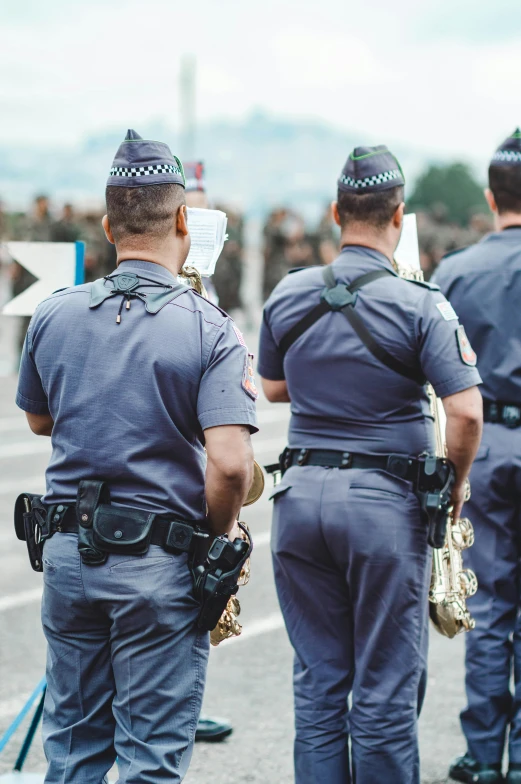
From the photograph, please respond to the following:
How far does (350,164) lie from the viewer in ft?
11.8

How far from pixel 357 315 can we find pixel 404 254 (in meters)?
0.68

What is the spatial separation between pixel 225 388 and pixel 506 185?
201cm

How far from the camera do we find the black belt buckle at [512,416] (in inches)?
165

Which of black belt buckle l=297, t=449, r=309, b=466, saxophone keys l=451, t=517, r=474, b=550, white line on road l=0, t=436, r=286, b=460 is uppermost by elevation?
black belt buckle l=297, t=449, r=309, b=466

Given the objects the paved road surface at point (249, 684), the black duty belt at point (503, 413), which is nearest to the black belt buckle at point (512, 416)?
the black duty belt at point (503, 413)

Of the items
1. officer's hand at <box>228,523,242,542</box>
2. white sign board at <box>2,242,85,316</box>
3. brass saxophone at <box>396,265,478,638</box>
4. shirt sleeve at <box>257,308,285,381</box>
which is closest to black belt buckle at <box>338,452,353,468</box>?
brass saxophone at <box>396,265,478,638</box>

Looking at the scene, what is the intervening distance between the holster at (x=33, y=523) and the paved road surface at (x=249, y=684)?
3.49 feet

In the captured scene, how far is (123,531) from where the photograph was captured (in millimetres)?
2756

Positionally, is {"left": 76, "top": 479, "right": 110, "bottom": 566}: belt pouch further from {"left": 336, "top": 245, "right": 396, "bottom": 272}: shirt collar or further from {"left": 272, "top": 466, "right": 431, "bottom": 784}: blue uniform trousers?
{"left": 336, "top": 245, "right": 396, "bottom": 272}: shirt collar

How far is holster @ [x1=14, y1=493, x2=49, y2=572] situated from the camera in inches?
115

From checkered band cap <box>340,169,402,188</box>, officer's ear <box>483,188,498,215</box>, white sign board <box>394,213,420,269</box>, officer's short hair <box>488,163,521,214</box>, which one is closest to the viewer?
checkered band cap <box>340,169,402,188</box>

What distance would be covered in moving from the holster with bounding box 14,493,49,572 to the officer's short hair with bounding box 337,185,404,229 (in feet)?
4.60

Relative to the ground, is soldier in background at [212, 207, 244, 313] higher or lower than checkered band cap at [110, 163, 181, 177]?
lower

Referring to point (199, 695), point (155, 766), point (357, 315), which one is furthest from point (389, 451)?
point (155, 766)
